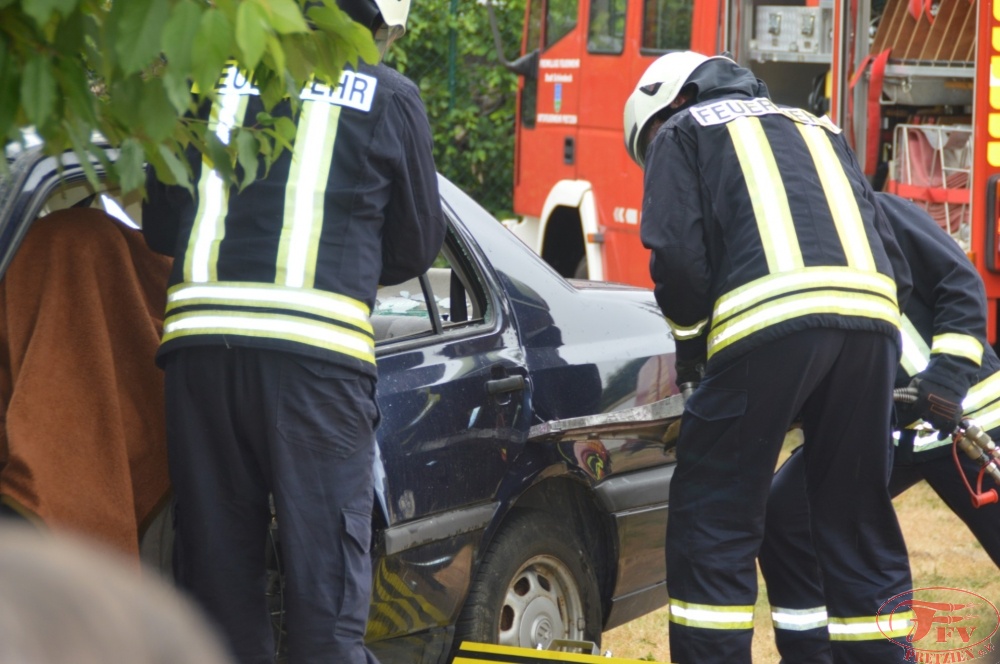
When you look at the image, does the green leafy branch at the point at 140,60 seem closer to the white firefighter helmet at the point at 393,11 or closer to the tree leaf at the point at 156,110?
the tree leaf at the point at 156,110

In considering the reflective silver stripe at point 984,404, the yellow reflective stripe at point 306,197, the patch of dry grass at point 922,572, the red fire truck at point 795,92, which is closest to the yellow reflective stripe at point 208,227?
the yellow reflective stripe at point 306,197

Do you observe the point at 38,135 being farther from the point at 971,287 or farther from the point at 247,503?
the point at 971,287

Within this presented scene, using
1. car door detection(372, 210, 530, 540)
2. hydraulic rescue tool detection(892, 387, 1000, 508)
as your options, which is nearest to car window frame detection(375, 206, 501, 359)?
car door detection(372, 210, 530, 540)

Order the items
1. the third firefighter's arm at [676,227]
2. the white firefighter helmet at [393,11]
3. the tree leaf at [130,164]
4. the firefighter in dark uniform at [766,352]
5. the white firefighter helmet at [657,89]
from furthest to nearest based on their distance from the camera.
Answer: the white firefighter helmet at [657,89]
the third firefighter's arm at [676,227]
the firefighter in dark uniform at [766,352]
the white firefighter helmet at [393,11]
the tree leaf at [130,164]

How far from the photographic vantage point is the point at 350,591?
2.77m

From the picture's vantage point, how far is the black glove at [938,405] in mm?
3535

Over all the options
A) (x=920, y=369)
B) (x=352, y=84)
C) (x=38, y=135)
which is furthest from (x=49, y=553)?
(x=920, y=369)

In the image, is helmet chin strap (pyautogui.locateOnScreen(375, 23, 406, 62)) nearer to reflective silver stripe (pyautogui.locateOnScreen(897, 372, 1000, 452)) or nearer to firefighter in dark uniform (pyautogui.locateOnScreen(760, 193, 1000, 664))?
firefighter in dark uniform (pyautogui.locateOnScreen(760, 193, 1000, 664))

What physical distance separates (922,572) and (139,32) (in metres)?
4.47

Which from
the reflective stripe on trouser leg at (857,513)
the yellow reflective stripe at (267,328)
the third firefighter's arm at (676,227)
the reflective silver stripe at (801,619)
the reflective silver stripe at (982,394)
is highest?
the third firefighter's arm at (676,227)

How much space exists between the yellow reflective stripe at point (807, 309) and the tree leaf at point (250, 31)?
196 centimetres

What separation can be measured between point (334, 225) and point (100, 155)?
104 centimetres

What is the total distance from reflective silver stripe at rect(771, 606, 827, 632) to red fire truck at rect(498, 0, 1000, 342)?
293 cm

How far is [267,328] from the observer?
9.01ft
